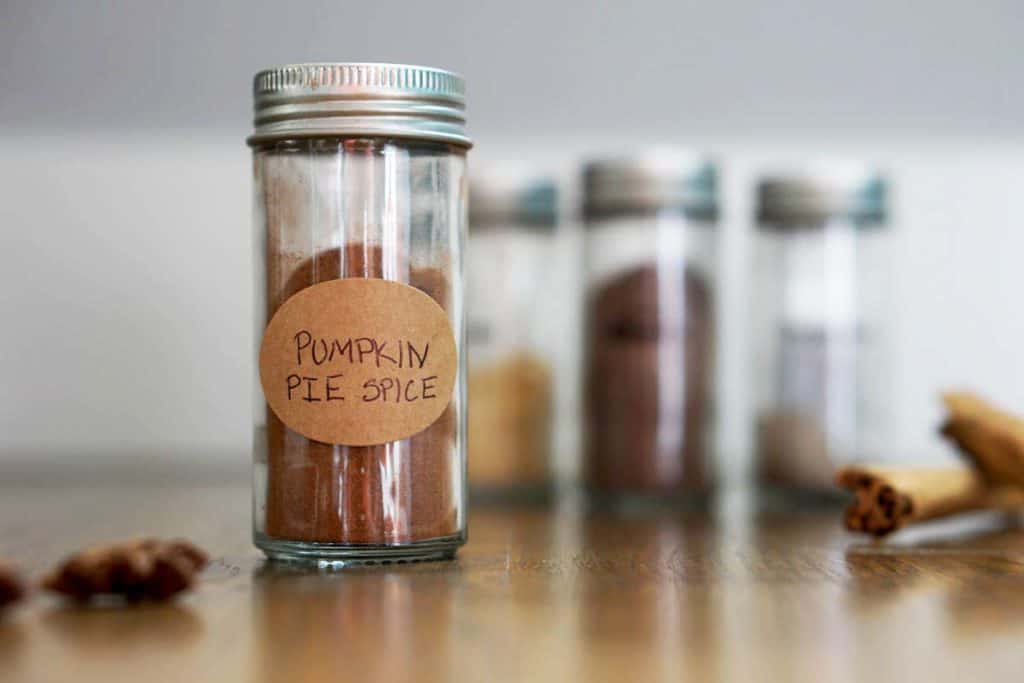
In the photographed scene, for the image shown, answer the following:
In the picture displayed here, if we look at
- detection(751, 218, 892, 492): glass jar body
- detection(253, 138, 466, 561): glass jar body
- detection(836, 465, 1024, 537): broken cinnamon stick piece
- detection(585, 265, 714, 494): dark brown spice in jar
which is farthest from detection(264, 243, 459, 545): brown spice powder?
detection(751, 218, 892, 492): glass jar body

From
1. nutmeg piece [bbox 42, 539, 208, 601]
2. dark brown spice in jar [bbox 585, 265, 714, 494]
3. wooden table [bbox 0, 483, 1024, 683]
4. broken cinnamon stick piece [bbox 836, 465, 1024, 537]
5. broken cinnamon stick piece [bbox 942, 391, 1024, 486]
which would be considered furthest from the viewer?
dark brown spice in jar [bbox 585, 265, 714, 494]

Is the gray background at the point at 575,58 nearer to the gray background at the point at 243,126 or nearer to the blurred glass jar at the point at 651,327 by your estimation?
the gray background at the point at 243,126

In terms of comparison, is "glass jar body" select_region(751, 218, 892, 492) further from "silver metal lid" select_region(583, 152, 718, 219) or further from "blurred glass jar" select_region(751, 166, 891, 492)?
"silver metal lid" select_region(583, 152, 718, 219)

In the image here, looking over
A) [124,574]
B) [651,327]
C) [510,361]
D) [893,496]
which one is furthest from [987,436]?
[124,574]

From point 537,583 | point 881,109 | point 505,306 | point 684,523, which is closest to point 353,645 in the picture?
point 537,583

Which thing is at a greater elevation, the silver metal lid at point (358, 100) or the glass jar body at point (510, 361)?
the silver metal lid at point (358, 100)

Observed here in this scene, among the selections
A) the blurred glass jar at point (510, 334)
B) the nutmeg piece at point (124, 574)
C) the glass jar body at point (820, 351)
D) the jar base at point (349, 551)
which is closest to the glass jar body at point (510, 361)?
the blurred glass jar at point (510, 334)

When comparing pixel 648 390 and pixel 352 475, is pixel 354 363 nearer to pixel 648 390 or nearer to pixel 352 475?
pixel 352 475
